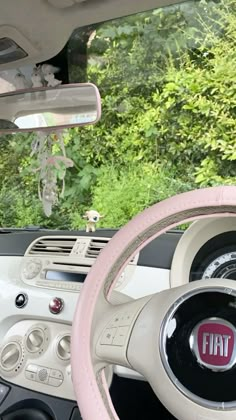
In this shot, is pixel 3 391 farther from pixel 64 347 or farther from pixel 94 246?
pixel 94 246

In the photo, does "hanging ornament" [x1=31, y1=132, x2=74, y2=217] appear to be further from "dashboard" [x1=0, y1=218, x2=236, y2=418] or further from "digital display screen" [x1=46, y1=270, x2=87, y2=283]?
"digital display screen" [x1=46, y1=270, x2=87, y2=283]

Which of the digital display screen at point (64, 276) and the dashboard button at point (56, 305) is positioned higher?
the digital display screen at point (64, 276)

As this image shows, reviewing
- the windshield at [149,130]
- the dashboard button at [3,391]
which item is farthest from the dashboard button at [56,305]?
the windshield at [149,130]

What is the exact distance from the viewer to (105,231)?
2.28 metres

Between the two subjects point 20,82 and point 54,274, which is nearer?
point 20,82

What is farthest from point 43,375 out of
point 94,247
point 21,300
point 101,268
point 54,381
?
point 101,268

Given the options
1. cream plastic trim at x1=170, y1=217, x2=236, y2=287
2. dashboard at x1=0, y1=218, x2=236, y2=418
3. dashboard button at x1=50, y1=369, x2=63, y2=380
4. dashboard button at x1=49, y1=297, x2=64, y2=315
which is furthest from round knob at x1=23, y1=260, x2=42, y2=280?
cream plastic trim at x1=170, y1=217, x2=236, y2=287

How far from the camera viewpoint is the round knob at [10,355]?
206 centimetres

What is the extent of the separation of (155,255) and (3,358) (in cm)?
69

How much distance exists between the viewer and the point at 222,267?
1631mm

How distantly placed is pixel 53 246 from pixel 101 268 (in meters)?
1.13

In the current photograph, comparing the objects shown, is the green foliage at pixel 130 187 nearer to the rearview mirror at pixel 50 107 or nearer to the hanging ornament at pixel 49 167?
the hanging ornament at pixel 49 167

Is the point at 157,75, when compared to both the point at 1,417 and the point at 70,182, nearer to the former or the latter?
the point at 70,182

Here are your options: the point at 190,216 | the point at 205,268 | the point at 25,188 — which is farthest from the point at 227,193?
the point at 25,188
